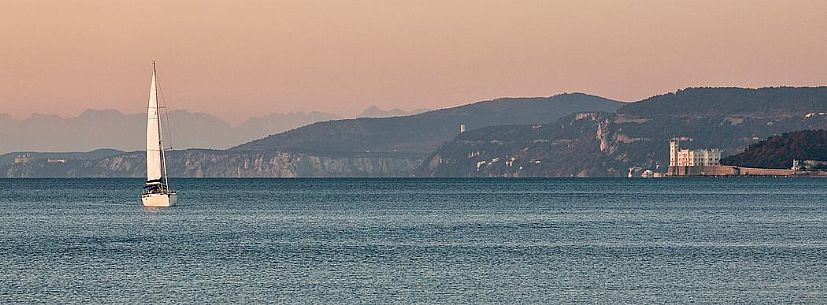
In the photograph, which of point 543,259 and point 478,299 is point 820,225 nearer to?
point 543,259

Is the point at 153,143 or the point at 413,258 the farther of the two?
the point at 153,143

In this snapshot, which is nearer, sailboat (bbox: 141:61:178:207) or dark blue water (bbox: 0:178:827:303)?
dark blue water (bbox: 0:178:827:303)

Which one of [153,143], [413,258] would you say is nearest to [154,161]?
[153,143]

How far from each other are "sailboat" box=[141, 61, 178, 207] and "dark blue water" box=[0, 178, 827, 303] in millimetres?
6891

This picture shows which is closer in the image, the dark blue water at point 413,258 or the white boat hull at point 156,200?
the dark blue water at point 413,258

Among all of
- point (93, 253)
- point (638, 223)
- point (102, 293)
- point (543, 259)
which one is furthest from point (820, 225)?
point (102, 293)

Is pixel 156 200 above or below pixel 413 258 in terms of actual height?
above

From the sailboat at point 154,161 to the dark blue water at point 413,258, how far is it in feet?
22.6

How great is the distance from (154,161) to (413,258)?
198ft

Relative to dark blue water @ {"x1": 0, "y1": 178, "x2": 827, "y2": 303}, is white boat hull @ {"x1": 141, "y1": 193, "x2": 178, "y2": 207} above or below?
above

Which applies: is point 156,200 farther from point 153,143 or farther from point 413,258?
point 413,258

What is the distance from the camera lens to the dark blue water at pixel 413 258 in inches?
2028

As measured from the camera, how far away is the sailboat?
399 ft

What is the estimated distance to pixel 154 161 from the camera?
123 metres
